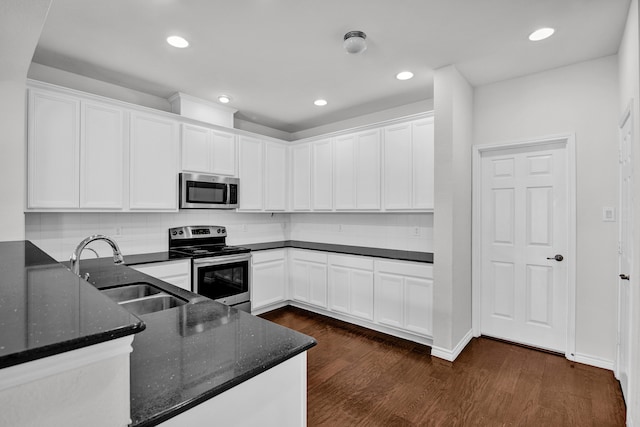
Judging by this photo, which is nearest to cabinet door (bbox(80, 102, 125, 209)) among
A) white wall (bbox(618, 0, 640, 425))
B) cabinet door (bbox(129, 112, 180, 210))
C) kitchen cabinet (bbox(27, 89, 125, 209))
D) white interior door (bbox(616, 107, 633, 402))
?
kitchen cabinet (bbox(27, 89, 125, 209))

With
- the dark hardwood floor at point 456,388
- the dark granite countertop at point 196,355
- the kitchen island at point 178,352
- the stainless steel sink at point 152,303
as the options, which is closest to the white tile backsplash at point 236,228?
the dark hardwood floor at point 456,388

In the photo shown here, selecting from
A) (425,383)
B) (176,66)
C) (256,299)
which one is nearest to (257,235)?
(256,299)

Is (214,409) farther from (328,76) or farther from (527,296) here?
(527,296)

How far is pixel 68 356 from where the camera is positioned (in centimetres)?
54

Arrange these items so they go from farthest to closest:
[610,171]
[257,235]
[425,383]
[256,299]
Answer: [257,235] < [256,299] < [610,171] < [425,383]

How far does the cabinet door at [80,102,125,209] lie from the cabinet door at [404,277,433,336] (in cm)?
299

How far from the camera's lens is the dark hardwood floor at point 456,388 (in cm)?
215

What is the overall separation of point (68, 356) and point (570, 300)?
3.64 metres

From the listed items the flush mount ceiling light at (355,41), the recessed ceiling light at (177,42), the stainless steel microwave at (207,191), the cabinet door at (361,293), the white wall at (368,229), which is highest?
the recessed ceiling light at (177,42)

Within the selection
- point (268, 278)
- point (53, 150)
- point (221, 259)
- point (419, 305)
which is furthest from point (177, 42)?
point (419, 305)

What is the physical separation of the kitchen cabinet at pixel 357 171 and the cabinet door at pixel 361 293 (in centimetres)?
80

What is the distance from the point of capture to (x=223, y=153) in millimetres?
3934

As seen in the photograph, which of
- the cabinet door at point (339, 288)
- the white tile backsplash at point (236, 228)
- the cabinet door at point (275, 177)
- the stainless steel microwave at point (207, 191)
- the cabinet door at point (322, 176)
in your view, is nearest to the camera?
the white tile backsplash at point (236, 228)

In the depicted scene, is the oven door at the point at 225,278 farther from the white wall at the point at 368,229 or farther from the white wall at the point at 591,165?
the white wall at the point at 591,165
